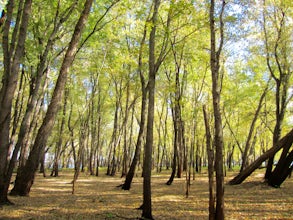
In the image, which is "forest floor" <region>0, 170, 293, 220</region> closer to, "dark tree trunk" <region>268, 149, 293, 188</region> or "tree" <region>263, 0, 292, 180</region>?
"dark tree trunk" <region>268, 149, 293, 188</region>

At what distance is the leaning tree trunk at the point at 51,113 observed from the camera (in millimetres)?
8578

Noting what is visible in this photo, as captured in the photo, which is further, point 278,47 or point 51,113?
point 278,47

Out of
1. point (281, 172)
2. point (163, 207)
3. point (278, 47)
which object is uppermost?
point (278, 47)

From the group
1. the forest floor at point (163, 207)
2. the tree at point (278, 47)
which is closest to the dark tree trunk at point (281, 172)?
the tree at point (278, 47)

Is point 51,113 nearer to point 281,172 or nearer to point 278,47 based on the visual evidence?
point 281,172

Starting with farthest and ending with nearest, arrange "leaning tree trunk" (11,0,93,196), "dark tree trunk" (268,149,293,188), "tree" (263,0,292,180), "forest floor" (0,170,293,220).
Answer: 1. "tree" (263,0,292,180)
2. "dark tree trunk" (268,149,293,188)
3. "leaning tree trunk" (11,0,93,196)
4. "forest floor" (0,170,293,220)

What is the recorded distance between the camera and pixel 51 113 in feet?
29.0

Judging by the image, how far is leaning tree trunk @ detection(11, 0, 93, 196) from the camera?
8578mm

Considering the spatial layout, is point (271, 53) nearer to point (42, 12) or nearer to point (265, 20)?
point (265, 20)

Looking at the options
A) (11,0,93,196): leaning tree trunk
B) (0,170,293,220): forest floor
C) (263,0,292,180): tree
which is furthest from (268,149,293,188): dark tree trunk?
(11,0,93,196): leaning tree trunk

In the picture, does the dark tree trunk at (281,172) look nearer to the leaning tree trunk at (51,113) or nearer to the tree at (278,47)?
the tree at (278,47)

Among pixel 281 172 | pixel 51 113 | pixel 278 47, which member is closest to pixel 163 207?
pixel 51 113

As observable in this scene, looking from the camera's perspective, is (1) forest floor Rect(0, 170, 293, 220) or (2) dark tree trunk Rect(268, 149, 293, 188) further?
(2) dark tree trunk Rect(268, 149, 293, 188)

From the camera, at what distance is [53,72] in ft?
75.0
